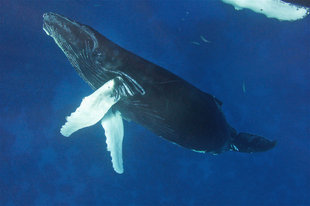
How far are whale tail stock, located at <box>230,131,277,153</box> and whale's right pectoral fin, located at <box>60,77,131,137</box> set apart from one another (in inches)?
146

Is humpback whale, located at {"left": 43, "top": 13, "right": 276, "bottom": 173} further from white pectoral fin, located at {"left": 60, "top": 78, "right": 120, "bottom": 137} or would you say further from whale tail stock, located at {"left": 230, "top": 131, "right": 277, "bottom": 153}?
whale tail stock, located at {"left": 230, "top": 131, "right": 277, "bottom": 153}

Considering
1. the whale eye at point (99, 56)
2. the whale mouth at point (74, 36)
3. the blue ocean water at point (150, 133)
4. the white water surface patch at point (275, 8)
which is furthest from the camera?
the blue ocean water at point (150, 133)

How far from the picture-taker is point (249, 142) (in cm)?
708

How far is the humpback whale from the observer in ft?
14.1

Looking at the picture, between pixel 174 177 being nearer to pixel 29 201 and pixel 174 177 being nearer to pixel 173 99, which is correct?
pixel 29 201

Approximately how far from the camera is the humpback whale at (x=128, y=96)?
4.29 meters

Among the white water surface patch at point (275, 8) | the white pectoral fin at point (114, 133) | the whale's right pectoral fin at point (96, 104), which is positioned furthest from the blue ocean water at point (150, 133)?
the whale's right pectoral fin at point (96, 104)

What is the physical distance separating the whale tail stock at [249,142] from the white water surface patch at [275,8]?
412 cm

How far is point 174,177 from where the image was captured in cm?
1260

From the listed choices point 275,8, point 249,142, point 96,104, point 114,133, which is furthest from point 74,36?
point 275,8

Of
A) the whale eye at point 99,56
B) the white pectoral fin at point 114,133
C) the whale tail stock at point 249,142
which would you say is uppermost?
the whale tail stock at point 249,142

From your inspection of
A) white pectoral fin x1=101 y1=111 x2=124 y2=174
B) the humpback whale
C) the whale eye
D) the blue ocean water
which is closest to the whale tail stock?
the humpback whale

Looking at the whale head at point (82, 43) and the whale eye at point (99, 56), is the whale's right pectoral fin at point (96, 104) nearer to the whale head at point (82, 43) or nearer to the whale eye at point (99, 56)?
the whale head at point (82, 43)

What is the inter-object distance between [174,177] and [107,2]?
8439mm
